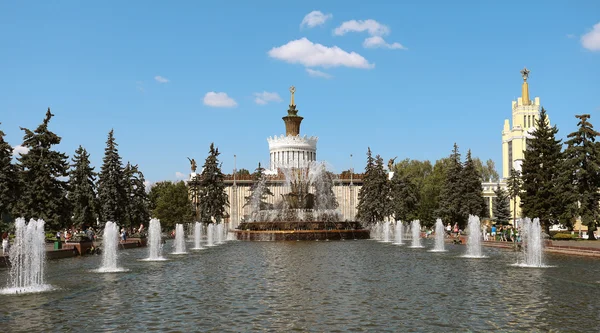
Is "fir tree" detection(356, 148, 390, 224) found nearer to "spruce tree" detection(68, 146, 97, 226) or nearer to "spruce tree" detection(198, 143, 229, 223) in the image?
"spruce tree" detection(198, 143, 229, 223)

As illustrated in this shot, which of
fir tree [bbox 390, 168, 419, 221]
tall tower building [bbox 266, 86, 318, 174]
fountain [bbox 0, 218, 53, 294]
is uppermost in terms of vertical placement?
tall tower building [bbox 266, 86, 318, 174]

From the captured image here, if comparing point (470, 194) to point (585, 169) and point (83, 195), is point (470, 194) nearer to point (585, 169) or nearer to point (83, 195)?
point (585, 169)

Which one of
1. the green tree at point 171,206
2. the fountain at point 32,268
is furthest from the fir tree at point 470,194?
the fountain at point 32,268

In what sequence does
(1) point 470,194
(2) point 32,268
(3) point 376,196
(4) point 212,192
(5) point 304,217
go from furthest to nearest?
(3) point 376,196
(4) point 212,192
(1) point 470,194
(5) point 304,217
(2) point 32,268

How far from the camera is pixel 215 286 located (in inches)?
598

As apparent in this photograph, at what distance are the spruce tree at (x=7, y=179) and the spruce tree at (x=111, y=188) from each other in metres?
11.0

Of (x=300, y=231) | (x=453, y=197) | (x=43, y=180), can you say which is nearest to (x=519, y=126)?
(x=453, y=197)

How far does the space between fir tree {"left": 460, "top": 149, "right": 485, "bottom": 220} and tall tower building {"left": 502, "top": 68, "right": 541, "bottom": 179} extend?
41.8m


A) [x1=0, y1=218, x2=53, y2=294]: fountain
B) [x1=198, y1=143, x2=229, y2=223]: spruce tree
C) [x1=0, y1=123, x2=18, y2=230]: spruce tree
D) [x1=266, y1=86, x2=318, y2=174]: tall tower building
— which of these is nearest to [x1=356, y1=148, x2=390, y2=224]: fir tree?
[x1=198, y1=143, x2=229, y2=223]: spruce tree

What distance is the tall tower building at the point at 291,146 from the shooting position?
97.9m

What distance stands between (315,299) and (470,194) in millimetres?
44556

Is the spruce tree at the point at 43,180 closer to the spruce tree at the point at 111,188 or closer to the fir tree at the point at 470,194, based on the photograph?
the spruce tree at the point at 111,188

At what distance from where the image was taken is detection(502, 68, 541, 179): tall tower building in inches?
3738

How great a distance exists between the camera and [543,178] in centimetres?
4059
